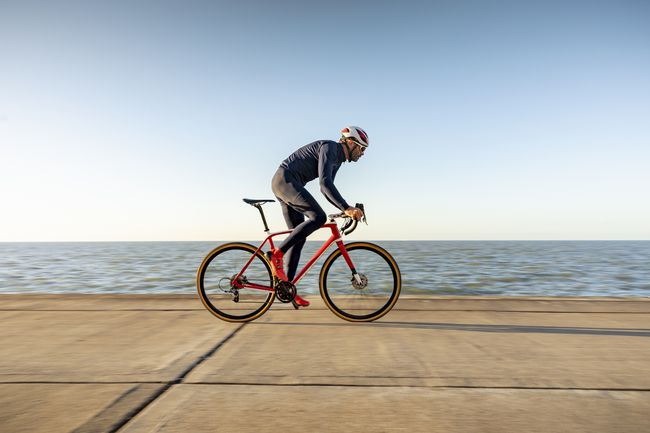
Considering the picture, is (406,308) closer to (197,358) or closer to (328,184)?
(328,184)

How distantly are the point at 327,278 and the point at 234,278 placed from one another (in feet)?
3.14

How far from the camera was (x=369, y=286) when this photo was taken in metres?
4.60

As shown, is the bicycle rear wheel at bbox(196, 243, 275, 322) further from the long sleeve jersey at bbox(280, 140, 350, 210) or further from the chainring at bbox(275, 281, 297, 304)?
the long sleeve jersey at bbox(280, 140, 350, 210)

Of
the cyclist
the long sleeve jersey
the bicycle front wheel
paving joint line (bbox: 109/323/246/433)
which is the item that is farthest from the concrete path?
the long sleeve jersey

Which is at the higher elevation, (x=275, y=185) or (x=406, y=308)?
(x=275, y=185)

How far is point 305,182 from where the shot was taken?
481cm

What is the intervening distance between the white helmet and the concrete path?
176 centimetres

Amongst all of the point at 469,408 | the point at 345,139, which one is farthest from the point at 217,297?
the point at 469,408

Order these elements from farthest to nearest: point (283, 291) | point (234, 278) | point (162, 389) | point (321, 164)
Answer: point (234, 278), point (283, 291), point (321, 164), point (162, 389)

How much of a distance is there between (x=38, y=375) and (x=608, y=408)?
322cm

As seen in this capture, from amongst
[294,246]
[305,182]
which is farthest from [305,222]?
[305,182]

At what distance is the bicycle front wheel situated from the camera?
4523mm

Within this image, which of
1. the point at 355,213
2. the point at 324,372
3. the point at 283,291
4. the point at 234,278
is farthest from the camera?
the point at 234,278

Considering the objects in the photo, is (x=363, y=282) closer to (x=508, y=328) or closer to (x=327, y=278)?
(x=327, y=278)
